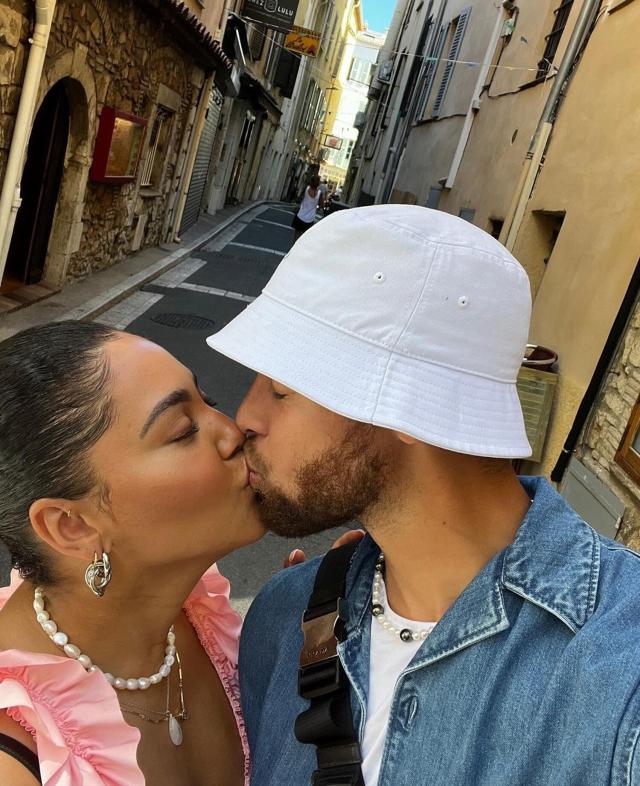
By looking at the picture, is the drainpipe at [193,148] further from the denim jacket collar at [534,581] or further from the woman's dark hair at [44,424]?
the denim jacket collar at [534,581]

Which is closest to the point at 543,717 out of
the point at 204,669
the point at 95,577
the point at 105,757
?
the point at 105,757

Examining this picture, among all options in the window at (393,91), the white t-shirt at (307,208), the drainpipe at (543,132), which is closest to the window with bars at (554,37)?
the drainpipe at (543,132)

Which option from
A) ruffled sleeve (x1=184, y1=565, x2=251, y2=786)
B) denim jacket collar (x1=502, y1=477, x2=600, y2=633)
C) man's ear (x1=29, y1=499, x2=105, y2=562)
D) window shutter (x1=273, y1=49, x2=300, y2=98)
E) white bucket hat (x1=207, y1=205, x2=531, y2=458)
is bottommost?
ruffled sleeve (x1=184, y1=565, x2=251, y2=786)

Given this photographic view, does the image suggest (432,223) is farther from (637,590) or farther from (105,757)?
(105,757)

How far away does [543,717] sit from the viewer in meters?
1.18

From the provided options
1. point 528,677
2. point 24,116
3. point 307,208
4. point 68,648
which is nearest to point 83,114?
point 24,116

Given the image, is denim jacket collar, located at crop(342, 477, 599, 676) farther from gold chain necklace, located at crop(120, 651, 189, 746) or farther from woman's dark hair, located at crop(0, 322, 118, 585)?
woman's dark hair, located at crop(0, 322, 118, 585)

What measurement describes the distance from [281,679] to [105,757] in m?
0.40

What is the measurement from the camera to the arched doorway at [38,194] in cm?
857

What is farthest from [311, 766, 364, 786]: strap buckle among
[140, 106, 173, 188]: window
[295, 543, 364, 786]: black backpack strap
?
[140, 106, 173, 188]: window

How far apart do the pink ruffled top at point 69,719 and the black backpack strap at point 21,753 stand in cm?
2

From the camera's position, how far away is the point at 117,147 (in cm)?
996

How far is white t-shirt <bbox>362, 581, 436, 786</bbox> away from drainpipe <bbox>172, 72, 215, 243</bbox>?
14.5 m

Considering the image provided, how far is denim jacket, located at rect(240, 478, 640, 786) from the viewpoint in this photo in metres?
1.13
